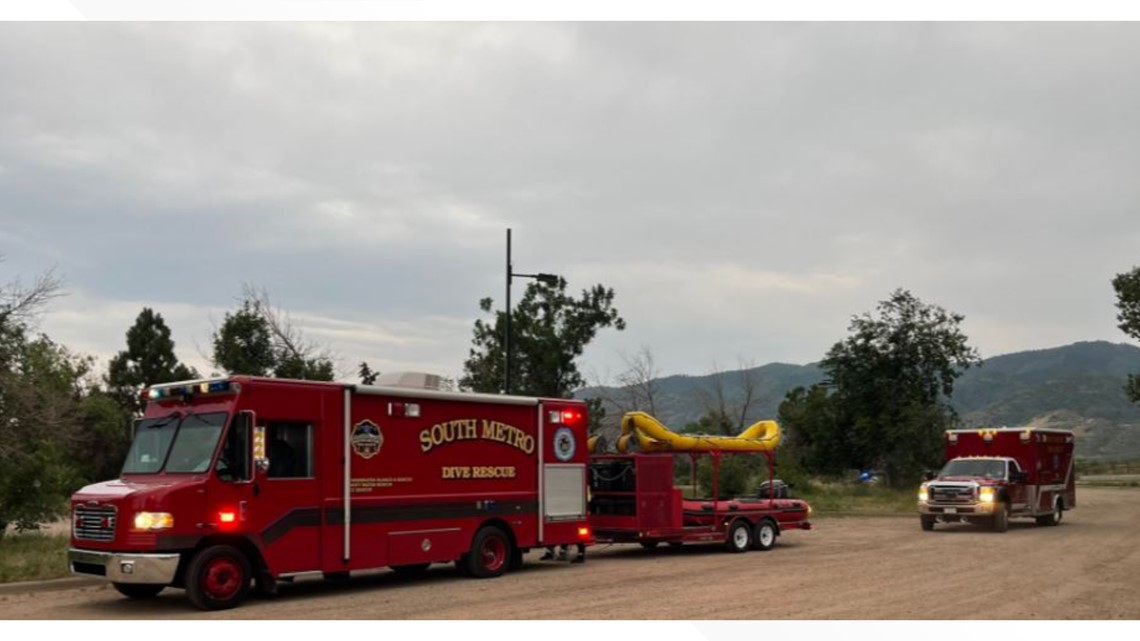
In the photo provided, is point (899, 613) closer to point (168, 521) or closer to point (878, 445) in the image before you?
point (168, 521)

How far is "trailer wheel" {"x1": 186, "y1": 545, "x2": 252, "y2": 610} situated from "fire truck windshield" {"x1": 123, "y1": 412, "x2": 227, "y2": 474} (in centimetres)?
107

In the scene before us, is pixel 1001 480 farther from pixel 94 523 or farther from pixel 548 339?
pixel 94 523

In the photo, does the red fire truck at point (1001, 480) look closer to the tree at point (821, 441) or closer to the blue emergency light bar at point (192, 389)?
the blue emergency light bar at point (192, 389)

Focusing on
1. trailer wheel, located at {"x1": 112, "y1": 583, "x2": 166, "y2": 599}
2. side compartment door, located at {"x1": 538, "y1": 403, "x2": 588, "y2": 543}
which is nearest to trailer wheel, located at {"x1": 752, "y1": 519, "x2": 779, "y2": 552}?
side compartment door, located at {"x1": 538, "y1": 403, "x2": 588, "y2": 543}

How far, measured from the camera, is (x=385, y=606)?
13.7 meters

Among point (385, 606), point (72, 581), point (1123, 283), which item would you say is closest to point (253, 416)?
point (385, 606)

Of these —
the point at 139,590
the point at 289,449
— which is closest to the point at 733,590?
the point at 289,449

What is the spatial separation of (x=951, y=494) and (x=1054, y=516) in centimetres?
483

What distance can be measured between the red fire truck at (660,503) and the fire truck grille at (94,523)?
9.72 metres

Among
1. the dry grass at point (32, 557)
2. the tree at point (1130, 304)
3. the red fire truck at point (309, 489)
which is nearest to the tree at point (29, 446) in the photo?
the dry grass at point (32, 557)

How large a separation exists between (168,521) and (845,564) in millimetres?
11163

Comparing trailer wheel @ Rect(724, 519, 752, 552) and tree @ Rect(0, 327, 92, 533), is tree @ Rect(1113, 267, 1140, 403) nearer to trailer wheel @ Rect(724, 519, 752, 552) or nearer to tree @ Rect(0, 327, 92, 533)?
trailer wheel @ Rect(724, 519, 752, 552)

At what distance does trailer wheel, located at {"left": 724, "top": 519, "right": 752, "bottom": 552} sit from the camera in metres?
21.6

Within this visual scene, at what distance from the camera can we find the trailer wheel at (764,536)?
73.0ft
